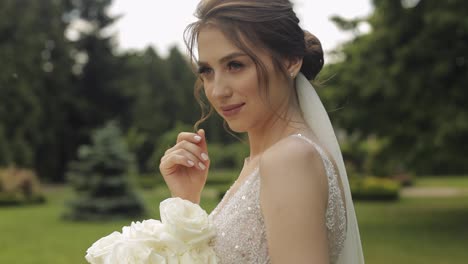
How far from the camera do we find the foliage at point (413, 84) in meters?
12.4

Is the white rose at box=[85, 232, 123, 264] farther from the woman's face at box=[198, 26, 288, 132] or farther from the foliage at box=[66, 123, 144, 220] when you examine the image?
the foliage at box=[66, 123, 144, 220]

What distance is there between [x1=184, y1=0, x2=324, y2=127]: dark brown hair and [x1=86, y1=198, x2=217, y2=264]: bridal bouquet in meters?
0.39

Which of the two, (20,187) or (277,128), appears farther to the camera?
(20,187)

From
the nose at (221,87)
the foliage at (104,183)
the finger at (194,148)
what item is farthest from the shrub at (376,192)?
the nose at (221,87)

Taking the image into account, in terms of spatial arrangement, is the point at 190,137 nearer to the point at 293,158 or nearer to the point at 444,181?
the point at 293,158

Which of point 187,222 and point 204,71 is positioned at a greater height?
point 204,71

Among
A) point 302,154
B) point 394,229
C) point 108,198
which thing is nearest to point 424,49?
point 394,229

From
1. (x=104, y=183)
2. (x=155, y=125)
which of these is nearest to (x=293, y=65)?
(x=104, y=183)

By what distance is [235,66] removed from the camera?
63.9 inches

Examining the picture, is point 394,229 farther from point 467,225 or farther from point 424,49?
point 424,49

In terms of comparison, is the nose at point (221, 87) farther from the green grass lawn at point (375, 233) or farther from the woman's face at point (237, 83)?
Result: the green grass lawn at point (375, 233)

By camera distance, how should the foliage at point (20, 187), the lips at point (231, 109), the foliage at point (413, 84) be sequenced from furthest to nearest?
the foliage at point (20, 187) → the foliage at point (413, 84) → the lips at point (231, 109)

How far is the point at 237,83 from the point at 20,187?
25.8m

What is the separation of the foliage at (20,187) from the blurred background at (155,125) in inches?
2.2
